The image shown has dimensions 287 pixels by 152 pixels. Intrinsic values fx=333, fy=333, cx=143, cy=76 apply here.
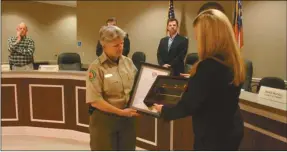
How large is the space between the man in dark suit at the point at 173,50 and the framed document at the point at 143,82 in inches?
76.5

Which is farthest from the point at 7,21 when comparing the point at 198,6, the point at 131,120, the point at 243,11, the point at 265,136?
the point at 265,136

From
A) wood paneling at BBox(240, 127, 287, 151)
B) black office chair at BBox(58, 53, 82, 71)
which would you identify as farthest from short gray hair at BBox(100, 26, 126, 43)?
black office chair at BBox(58, 53, 82, 71)

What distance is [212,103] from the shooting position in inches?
55.7

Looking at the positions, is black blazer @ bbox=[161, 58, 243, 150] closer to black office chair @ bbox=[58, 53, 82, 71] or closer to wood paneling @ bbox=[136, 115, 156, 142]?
wood paneling @ bbox=[136, 115, 156, 142]

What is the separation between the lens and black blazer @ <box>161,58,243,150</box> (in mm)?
1386

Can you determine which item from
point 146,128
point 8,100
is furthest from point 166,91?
point 8,100

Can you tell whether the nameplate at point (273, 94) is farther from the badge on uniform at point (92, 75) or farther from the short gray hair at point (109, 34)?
the badge on uniform at point (92, 75)

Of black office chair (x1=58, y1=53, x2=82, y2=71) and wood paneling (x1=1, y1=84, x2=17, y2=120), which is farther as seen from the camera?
black office chair (x1=58, y1=53, x2=82, y2=71)

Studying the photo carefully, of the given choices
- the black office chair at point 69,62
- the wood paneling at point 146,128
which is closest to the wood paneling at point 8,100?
the black office chair at point 69,62

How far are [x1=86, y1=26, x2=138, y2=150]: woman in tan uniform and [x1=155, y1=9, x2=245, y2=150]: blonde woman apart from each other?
681 mm

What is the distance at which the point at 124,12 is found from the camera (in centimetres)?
704

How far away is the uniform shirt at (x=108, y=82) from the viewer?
2.05m

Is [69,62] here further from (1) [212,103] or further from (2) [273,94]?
(1) [212,103]

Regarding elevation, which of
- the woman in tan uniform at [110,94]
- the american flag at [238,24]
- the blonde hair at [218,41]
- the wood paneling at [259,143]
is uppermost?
the american flag at [238,24]
